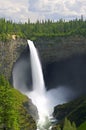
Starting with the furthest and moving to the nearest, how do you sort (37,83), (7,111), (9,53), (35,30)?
(35,30) < (37,83) < (9,53) < (7,111)

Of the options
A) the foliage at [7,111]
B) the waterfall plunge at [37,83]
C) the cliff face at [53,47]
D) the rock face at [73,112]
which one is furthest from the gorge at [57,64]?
the foliage at [7,111]

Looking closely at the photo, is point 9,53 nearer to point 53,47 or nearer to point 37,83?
point 37,83

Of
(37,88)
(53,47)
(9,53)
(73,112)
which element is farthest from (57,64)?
(73,112)

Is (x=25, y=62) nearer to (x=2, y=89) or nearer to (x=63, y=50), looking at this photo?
(x=63, y=50)

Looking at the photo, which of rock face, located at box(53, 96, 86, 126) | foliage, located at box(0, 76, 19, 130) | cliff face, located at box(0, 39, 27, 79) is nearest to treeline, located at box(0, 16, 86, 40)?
cliff face, located at box(0, 39, 27, 79)

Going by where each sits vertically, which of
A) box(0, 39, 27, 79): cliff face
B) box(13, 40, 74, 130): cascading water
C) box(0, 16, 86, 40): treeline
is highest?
box(0, 16, 86, 40): treeline

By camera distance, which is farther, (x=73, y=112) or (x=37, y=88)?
(x=37, y=88)

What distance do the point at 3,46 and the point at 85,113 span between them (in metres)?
52.7

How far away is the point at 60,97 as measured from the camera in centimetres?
15925

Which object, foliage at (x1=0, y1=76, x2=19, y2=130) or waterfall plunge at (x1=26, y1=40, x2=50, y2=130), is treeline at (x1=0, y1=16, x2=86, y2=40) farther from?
foliage at (x1=0, y1=76, x2=19, y2=130)

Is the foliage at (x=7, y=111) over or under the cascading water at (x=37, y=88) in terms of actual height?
over

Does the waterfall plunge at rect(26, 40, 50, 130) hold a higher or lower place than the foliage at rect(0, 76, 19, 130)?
lower

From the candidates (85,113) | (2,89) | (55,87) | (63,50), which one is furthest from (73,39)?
(2,89)

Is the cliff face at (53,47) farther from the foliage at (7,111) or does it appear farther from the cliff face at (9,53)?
the foliage at (7,111)
